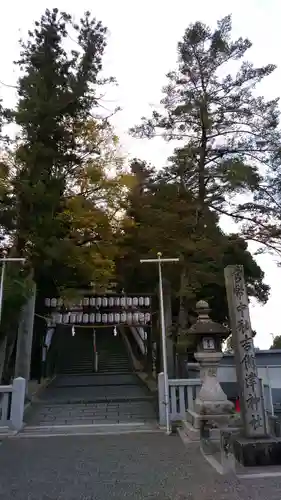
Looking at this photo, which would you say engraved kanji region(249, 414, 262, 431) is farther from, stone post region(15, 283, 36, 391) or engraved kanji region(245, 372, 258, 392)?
stone post region(15, 283, 36, 391)

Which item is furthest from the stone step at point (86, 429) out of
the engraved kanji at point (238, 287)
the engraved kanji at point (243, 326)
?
the engraved kanji at point (238, 287)

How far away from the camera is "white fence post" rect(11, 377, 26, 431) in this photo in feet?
30.8

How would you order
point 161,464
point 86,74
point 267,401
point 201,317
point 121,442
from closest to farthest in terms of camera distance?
point 161,464 → point 121,442 → point 201,317 → point 267,401 → point 86,74

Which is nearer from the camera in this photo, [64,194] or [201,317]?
[201,317]

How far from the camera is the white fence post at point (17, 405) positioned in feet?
30.8

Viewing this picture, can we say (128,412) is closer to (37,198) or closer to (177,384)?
(177,384)

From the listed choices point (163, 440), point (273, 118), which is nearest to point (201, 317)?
point (163, 440)

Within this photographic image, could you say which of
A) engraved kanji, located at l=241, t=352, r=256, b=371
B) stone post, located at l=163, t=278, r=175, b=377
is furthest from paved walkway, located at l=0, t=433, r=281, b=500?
stone post, located at l=163, t=278, r=175, b=377

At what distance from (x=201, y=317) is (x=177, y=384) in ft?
6.88

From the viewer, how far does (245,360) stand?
6.56 m

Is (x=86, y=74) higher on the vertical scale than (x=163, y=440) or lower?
higher

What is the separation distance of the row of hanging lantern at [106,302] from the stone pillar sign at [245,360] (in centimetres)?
759

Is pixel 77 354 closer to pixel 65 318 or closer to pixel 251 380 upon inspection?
pixel 65 318

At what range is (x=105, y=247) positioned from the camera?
13922 millimetres
